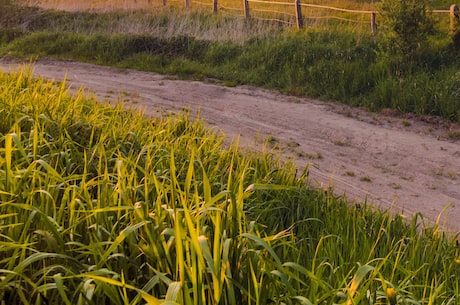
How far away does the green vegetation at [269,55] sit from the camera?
9.41m

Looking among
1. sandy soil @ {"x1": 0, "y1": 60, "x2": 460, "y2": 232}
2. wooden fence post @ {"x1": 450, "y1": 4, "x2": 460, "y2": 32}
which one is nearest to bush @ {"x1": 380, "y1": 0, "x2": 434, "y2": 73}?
wooden fence post @ {"x1": 450, "y1": 4, "x2": 460, "y2": 32}

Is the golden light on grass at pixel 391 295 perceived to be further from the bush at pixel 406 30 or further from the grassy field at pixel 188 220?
the bush at pixel 406 30

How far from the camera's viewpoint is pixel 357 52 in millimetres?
11289

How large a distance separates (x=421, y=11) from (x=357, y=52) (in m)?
1.54

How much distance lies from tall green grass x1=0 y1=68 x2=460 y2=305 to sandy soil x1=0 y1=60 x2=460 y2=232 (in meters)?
1.19

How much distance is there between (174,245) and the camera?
8.31 ft

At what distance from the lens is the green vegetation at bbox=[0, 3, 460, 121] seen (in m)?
9.41

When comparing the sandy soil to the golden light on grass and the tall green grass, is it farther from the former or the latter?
the golden light on grass

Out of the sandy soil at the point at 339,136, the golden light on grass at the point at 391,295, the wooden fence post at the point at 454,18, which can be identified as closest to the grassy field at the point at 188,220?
the golden light on grass at the point at 391,295

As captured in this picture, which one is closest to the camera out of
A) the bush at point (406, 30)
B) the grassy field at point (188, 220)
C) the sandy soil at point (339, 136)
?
the grassy field at point (188, 220)

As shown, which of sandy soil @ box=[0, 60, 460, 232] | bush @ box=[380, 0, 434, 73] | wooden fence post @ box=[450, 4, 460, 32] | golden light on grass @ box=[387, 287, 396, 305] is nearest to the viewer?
golden light on grass @ box=[387, 287, 396, 305]

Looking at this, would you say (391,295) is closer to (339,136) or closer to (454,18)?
(339,136)

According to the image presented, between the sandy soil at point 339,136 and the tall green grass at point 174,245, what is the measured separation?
1.19 m

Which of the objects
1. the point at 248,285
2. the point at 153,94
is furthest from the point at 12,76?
the point at 248,285
